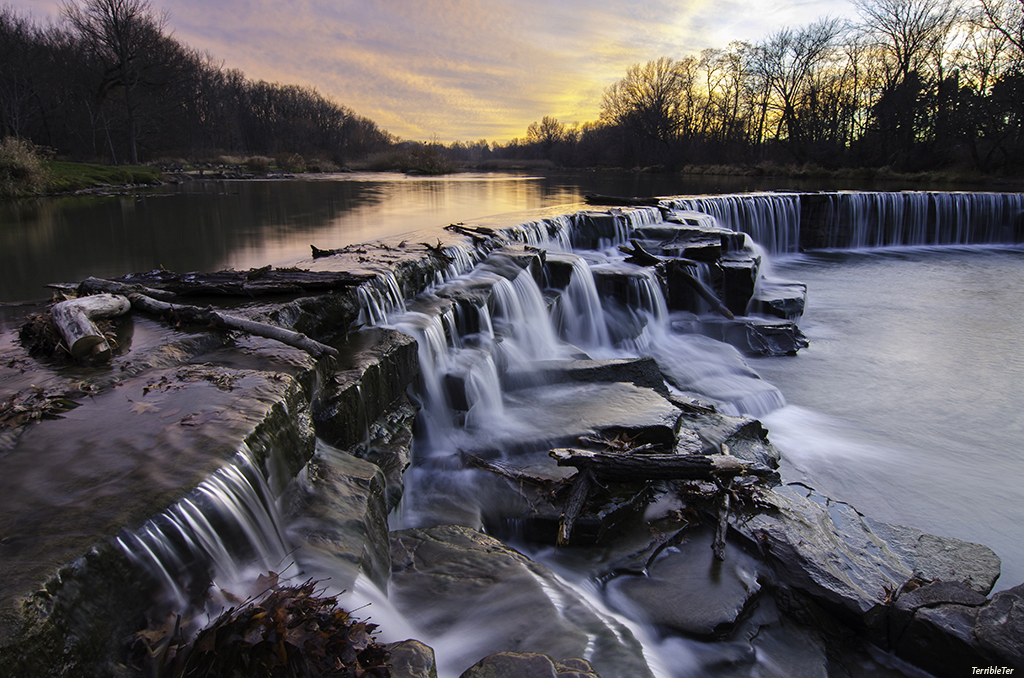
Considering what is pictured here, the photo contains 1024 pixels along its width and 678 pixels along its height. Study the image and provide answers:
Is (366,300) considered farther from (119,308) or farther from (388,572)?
(388,572)

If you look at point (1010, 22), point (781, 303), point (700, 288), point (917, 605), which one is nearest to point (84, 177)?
point (700, 288)

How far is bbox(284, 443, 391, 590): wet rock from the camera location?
2.71m

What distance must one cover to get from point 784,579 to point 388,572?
2.48m

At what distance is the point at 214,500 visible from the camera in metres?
2.38

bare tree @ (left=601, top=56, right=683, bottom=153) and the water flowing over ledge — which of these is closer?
the water flowing over ledge

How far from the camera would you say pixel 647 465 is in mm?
4105

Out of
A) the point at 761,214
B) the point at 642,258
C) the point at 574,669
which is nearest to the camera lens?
the point at 574,669

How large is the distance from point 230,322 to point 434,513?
226cm

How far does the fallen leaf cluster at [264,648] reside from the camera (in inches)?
72.2

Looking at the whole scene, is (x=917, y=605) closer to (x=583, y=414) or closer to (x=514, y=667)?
(x=514, y=667)

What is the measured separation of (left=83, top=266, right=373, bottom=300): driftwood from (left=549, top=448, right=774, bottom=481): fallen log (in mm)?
3105

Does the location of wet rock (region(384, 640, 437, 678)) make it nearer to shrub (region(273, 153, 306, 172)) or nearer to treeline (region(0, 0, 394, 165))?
treeline (region(0, 0, 394, 165))

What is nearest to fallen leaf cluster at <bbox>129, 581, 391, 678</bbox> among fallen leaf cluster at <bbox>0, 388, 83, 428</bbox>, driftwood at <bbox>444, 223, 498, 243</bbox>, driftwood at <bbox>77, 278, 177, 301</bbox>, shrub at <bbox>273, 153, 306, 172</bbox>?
fallen leaf cluster at <bbox>0, 388, 83, 428</bbox>

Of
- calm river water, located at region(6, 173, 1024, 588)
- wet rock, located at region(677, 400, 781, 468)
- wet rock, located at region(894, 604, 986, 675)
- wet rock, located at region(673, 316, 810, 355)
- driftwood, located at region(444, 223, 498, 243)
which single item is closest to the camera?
wet rock, located at region(894, 604, 986, 675)
